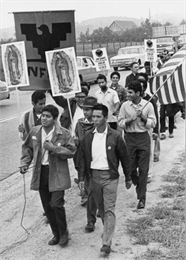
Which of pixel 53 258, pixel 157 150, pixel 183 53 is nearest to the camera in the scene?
pixel 53 258

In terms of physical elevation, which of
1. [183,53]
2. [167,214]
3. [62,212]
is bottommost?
[167,214]

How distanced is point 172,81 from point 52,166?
5.91 feet

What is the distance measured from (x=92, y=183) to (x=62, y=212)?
1.60 feet

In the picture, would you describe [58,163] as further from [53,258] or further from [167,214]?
[167,214]

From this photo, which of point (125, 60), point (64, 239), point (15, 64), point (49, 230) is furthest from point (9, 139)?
point (125, 60)

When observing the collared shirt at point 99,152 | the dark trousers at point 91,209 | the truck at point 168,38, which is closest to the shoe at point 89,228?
the dark trousers at point 91,209

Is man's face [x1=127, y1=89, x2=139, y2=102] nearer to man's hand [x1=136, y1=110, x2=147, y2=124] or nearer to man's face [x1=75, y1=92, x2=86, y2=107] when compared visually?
man's hand [x1=136, y1=110, x2=147, y2=124]

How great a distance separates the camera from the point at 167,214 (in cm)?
706

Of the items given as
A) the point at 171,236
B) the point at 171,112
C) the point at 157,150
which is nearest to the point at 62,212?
the point at 171,236

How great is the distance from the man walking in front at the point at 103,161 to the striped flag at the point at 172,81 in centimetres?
95

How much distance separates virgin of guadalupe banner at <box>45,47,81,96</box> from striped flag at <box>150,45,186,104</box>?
126 cm

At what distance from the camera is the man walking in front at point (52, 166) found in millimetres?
6047

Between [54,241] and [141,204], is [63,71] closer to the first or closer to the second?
[141,204]

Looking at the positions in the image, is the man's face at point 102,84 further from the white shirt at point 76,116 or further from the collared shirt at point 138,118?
the collared shirt at point 138,118
